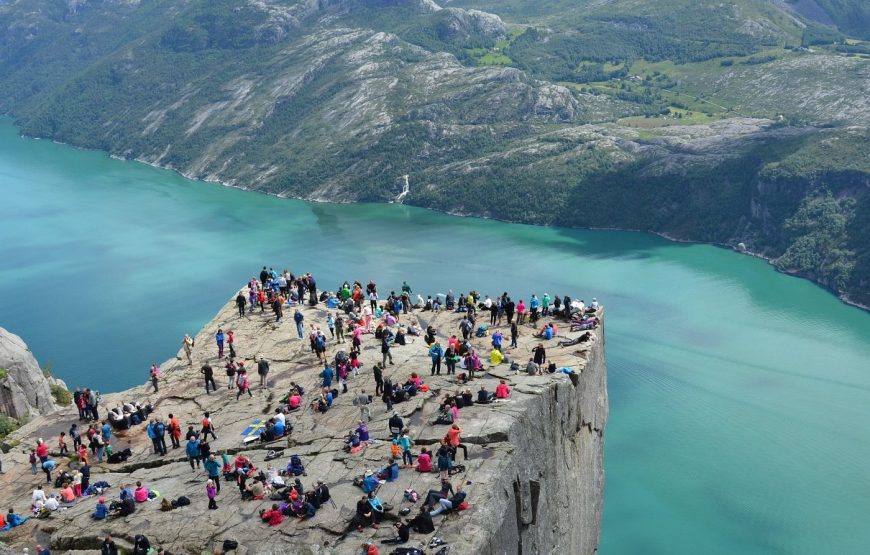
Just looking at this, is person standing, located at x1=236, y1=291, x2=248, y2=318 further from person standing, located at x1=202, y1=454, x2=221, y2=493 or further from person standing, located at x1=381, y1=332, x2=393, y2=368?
person standing, located at x1=202, y1=454, x2=221, y2=493

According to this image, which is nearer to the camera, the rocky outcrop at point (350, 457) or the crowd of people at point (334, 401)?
the rocky outcrop at point (350, 457)

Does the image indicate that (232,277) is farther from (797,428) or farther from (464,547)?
(464,547)

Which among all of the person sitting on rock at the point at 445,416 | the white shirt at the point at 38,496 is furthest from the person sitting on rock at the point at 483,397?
the white shirt at the point at 38,496

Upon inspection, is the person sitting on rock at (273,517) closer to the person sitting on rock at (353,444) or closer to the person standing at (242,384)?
the person sitting on rock at (353,444)

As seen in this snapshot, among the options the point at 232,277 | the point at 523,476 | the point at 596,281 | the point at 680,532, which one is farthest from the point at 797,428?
the point at 232,277

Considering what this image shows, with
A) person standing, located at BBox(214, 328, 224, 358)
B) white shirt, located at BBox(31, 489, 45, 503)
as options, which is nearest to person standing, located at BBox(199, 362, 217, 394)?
person standing, located at BBox(214, 328, 224, 358)

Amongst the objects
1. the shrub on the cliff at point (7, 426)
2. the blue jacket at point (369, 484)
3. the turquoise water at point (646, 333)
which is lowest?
the turquoise water at point (646, 333)

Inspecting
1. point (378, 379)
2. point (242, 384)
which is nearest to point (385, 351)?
point (378, 379)
